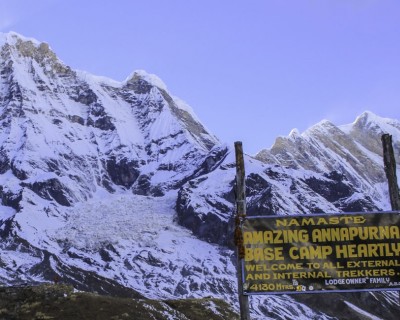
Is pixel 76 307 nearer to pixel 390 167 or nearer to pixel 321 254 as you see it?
pixel 321 254

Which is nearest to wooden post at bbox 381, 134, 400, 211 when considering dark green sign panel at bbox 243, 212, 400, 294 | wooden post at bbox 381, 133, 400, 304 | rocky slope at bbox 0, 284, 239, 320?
wooden post at bbox 381, 133, 400, 304

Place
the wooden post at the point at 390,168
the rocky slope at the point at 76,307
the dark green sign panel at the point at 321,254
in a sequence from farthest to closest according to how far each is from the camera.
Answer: the rocky slope at the point at 76,307, the wooden post at the point at 390,168, the dark green sign panel at the point at 321,254

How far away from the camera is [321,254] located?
18.4 m

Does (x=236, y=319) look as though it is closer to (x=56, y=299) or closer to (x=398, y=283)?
(x=56, y=299)

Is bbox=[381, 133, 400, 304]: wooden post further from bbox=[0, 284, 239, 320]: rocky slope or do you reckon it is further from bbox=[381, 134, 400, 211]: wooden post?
bbox=[0, 284, 239, 320]: rocky slope

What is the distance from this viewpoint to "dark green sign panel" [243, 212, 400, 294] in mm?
18234

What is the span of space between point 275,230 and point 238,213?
3.83ft

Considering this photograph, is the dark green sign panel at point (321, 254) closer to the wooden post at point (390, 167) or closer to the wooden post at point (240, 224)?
the wooden post at point (240, 224)

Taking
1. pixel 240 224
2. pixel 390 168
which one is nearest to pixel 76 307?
pixel 240 224

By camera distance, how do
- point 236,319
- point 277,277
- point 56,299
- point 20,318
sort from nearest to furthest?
point 277,277 → point 20,318 → point 56,299 → point 236,319

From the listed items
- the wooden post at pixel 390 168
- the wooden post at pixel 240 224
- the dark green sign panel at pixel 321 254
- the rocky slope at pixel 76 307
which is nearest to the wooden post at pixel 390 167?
the wooden post at pixel 390 168

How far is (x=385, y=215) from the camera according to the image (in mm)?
18531

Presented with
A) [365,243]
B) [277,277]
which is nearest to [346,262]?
[365,243]

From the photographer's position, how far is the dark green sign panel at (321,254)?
59.8 ft
